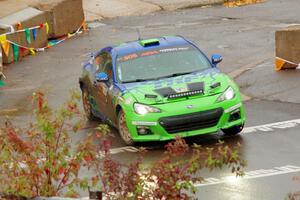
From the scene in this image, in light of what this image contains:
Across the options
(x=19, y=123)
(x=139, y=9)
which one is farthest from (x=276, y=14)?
(x=19, y=123)

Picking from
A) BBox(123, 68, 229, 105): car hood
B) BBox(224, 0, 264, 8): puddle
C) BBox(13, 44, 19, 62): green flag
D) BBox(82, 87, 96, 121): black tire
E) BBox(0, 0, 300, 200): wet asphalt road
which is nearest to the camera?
BBox(0, 0, 300, 200): wet asphalt road

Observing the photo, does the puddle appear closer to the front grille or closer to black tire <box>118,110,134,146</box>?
black tire <box>118,110,134,146</box>

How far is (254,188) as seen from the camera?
1198 cm

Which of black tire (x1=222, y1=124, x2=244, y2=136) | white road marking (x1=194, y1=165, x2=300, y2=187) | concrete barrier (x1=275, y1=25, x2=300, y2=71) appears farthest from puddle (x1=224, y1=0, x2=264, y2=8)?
white road marking (x1=194, y1=165, x2=300, y2=187)

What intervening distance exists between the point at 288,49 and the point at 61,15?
421 inches

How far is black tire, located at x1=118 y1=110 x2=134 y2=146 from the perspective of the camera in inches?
598

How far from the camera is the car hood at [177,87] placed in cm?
1482

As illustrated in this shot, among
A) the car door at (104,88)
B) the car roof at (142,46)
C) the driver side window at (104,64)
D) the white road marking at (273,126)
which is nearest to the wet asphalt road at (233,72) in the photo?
the white road marking at (273,126)

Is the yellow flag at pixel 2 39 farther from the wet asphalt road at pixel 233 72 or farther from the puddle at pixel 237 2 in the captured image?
the puddle at pixel 237 2

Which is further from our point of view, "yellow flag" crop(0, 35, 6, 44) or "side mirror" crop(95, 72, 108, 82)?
"yellow flag" crop(0, 35, 6, 44)

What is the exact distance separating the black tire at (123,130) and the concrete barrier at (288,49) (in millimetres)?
6198

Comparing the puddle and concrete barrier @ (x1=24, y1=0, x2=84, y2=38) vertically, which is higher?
concrete barrier @ (x1=24, y1=0, x2=84, y2=38)

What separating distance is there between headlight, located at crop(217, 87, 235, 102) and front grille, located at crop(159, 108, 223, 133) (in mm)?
196

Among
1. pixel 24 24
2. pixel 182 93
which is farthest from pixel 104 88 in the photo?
pixel 24 24
